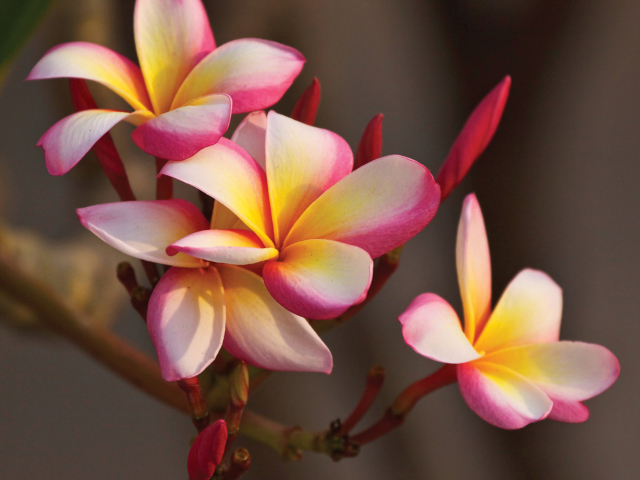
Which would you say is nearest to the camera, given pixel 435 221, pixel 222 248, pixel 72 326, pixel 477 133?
pixel 222 248

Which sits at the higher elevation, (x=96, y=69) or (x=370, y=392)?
(x=96, y=69)

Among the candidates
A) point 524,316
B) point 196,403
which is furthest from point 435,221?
point 196,403

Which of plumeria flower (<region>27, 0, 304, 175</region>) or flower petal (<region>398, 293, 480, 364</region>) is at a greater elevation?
plumeria flower (<region>27, 0, 304, 175</region>)

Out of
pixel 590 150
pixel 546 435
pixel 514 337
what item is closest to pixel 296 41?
pixel 590 150

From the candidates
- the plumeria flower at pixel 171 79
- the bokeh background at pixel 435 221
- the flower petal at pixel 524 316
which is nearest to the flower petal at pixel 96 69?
the plumeria flower at pixel 171 79

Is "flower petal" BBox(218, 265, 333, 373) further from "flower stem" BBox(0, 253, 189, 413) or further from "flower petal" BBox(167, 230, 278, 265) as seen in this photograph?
"flower stem" BBox(0, 253, 189, 413)

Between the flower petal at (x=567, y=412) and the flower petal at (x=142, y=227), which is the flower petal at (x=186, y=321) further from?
the flower petal at (x=567, y=412)

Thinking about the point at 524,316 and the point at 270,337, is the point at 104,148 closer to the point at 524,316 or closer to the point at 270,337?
the point at 270,337

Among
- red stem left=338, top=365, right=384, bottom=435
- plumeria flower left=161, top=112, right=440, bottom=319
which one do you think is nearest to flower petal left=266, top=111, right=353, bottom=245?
plumeria flower left=161, top=112, right=440, bottom=319
